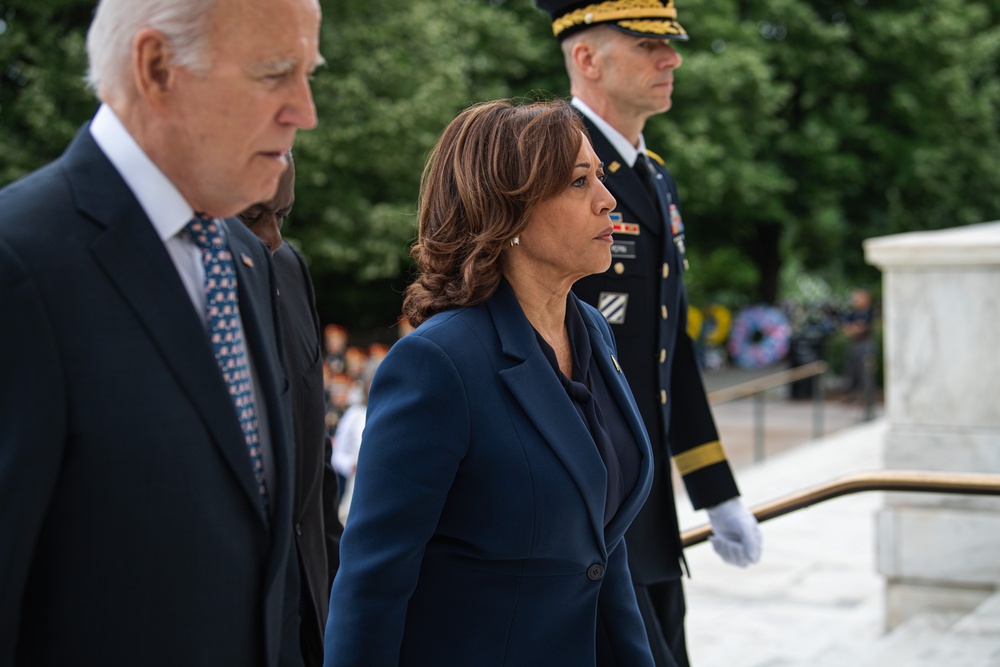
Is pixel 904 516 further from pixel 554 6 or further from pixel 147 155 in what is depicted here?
pixel 147 155

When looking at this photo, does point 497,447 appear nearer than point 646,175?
Yes

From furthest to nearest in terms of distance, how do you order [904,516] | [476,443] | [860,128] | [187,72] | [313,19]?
[860,128] → [904,516] → [476,443] → [313,19] → [187,72]

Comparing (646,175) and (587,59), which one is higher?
(587,59)

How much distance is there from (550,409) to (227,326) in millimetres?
730

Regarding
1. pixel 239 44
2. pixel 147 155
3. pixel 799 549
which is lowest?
pixel 799 549

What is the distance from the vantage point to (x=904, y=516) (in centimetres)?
712

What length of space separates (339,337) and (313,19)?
49.3ft

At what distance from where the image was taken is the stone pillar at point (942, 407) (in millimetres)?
6957

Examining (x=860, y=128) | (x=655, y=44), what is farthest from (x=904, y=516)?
(x=860, y=128)

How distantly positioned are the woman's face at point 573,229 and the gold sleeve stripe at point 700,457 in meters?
1.26

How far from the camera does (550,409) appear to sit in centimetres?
232

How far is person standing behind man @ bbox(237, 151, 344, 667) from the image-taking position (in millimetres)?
2377

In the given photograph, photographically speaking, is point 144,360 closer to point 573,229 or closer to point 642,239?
point 573,229

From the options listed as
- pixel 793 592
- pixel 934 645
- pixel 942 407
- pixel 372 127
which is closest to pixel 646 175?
pixel 934 645
